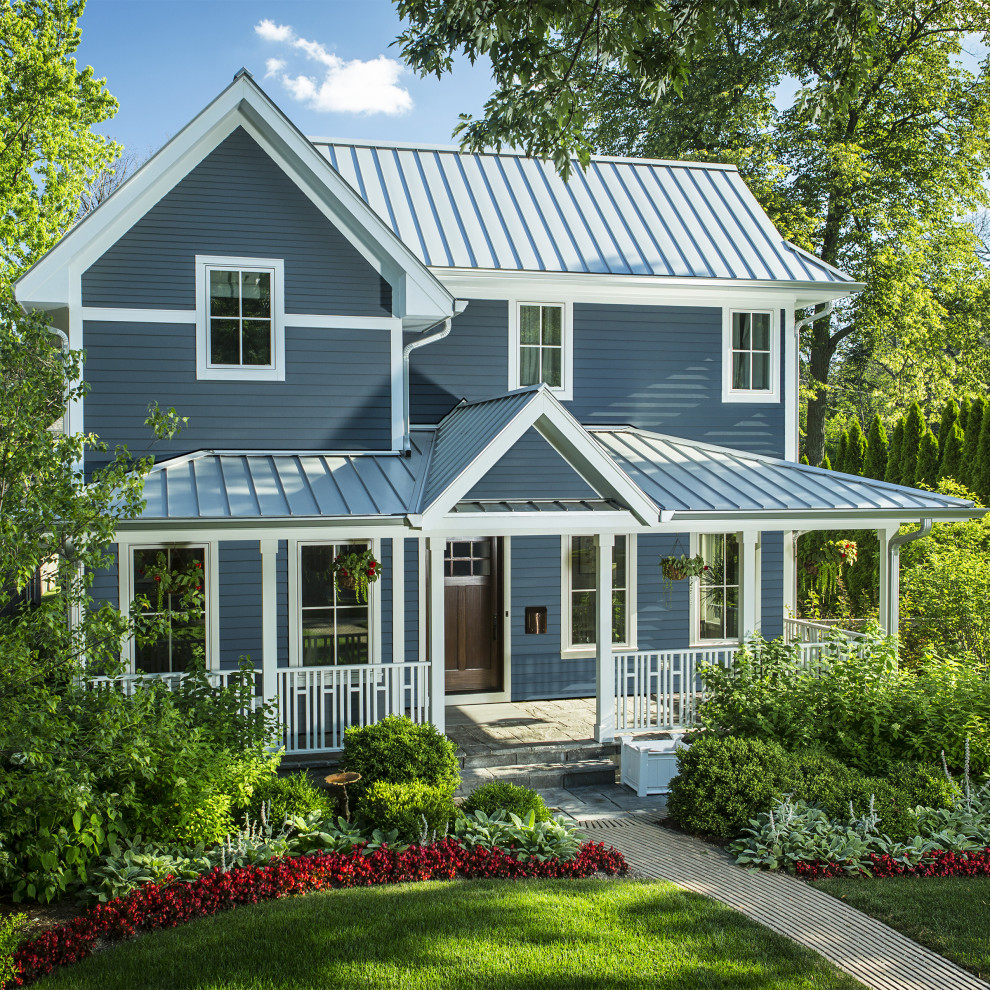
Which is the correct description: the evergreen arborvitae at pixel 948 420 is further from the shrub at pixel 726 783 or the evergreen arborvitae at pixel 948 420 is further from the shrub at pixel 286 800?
the shrub at pixel 286 800

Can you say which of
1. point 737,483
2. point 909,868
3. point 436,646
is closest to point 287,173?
point 436,646

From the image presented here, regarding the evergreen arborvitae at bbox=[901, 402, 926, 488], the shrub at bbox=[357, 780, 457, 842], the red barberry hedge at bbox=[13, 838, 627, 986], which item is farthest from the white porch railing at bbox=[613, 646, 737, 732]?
the evergreen arborvitae at bbox=[901, 402, 926, 488]

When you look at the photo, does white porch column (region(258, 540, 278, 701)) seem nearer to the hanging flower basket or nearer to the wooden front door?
the wooden front door

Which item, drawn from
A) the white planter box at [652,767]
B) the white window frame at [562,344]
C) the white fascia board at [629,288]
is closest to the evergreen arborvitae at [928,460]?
the white fascia board at [629,288]

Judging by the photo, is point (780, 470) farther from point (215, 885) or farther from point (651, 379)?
point (215, 885)

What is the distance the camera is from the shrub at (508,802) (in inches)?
303

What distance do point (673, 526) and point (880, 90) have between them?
17.5 meters

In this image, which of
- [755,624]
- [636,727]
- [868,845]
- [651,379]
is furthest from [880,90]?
[868,845]

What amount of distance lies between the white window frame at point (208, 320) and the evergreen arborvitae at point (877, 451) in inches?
589

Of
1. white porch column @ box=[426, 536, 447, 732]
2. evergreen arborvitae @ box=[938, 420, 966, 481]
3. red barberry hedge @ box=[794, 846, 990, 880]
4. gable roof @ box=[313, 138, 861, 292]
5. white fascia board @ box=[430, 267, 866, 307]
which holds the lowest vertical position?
red barberry hedge @ box=[794, 846, 990, 880]

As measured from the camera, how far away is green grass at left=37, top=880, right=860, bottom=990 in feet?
17.1

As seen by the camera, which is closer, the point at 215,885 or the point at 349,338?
the point at 215,885

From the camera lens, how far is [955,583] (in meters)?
13.2

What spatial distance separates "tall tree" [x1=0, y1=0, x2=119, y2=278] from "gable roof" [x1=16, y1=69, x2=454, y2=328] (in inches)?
528
